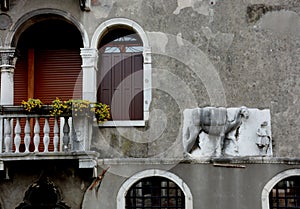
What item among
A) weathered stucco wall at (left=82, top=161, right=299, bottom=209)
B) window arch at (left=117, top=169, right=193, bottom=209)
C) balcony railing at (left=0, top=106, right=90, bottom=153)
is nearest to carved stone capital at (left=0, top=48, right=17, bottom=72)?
balcony railing at (left=0, top=106, right=90, bottom=153)

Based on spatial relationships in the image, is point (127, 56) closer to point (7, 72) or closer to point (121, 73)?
point (121, 73)

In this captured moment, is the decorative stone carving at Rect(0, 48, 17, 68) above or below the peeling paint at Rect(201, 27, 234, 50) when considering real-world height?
below

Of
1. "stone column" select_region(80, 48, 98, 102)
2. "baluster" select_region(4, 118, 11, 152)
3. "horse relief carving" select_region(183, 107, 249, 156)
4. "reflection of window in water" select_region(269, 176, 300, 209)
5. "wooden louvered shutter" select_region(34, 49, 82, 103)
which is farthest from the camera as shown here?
"wooden louvered shutter" select_region(34, 49, 82, 103)

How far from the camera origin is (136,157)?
37.5 feet

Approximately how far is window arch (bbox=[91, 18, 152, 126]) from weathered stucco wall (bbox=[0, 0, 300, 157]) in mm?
137

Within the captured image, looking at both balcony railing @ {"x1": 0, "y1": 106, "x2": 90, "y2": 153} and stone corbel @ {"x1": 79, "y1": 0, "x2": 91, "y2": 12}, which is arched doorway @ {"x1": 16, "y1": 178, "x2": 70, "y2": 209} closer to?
balcony railing @ {"x1": 0, "y1": 106, "x2": 90, "y2": 153}

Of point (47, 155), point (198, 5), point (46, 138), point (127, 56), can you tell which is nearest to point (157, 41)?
point (127, 56)

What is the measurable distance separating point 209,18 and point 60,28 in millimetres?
3555

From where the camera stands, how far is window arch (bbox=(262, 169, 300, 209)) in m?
11.1

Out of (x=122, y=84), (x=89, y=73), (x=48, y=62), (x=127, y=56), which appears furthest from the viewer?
(x=48, y=62)

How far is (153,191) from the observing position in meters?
11.4

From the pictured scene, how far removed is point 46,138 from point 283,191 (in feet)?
16.1

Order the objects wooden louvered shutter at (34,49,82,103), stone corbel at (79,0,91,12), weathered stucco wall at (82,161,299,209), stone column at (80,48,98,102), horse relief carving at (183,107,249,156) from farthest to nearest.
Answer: wooden louvered shutter at (34,49,82,103)
stone corbel at (79,0,91,12)
stone column at (80,48,98,102)
horse relief carving at (183,107,249,156)
weathered stucco wall at (82,161,299,209)

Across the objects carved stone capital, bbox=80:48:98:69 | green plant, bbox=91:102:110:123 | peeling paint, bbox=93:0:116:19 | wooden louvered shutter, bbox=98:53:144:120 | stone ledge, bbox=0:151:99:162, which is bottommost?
stone ledge, bbox=0:151:99:162
